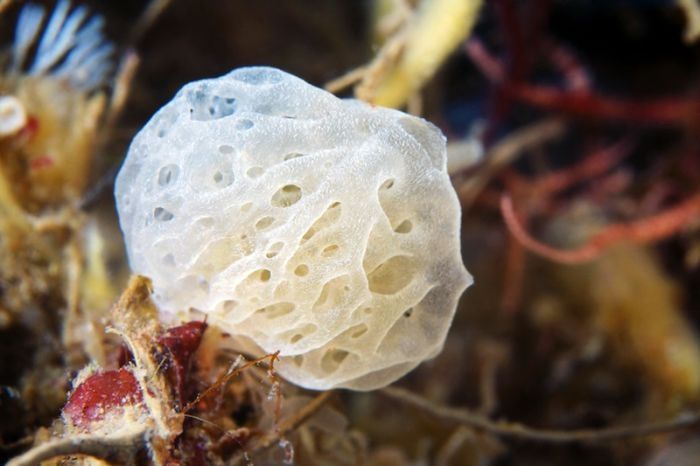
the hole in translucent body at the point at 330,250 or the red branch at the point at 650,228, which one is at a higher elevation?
the hole in translucent body at the point at 330,250

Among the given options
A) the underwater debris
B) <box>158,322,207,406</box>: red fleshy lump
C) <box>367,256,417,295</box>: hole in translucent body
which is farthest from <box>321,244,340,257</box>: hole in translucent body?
the underwater debris

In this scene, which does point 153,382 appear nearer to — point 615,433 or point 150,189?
point 150,189

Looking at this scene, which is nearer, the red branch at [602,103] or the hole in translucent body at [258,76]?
the hole in translucent body at [258,76]

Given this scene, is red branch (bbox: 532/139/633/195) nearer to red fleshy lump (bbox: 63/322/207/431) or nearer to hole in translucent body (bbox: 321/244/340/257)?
hole in translucent body (bbox: 321/244/340/257)

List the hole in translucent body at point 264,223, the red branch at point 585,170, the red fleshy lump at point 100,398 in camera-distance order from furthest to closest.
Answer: the red branch at point 585,170
the hole in translucent body at point 264,223
the red fleshy lump at point 100,398

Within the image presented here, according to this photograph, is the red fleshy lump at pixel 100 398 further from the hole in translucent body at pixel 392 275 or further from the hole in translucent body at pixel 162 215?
the hole in translucent body at pixel 392 275

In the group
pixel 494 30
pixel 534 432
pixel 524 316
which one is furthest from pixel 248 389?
pixel 494 30

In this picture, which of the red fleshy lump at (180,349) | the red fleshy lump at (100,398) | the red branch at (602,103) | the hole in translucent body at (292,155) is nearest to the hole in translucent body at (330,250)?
the hole in translucent body at (292,155)
